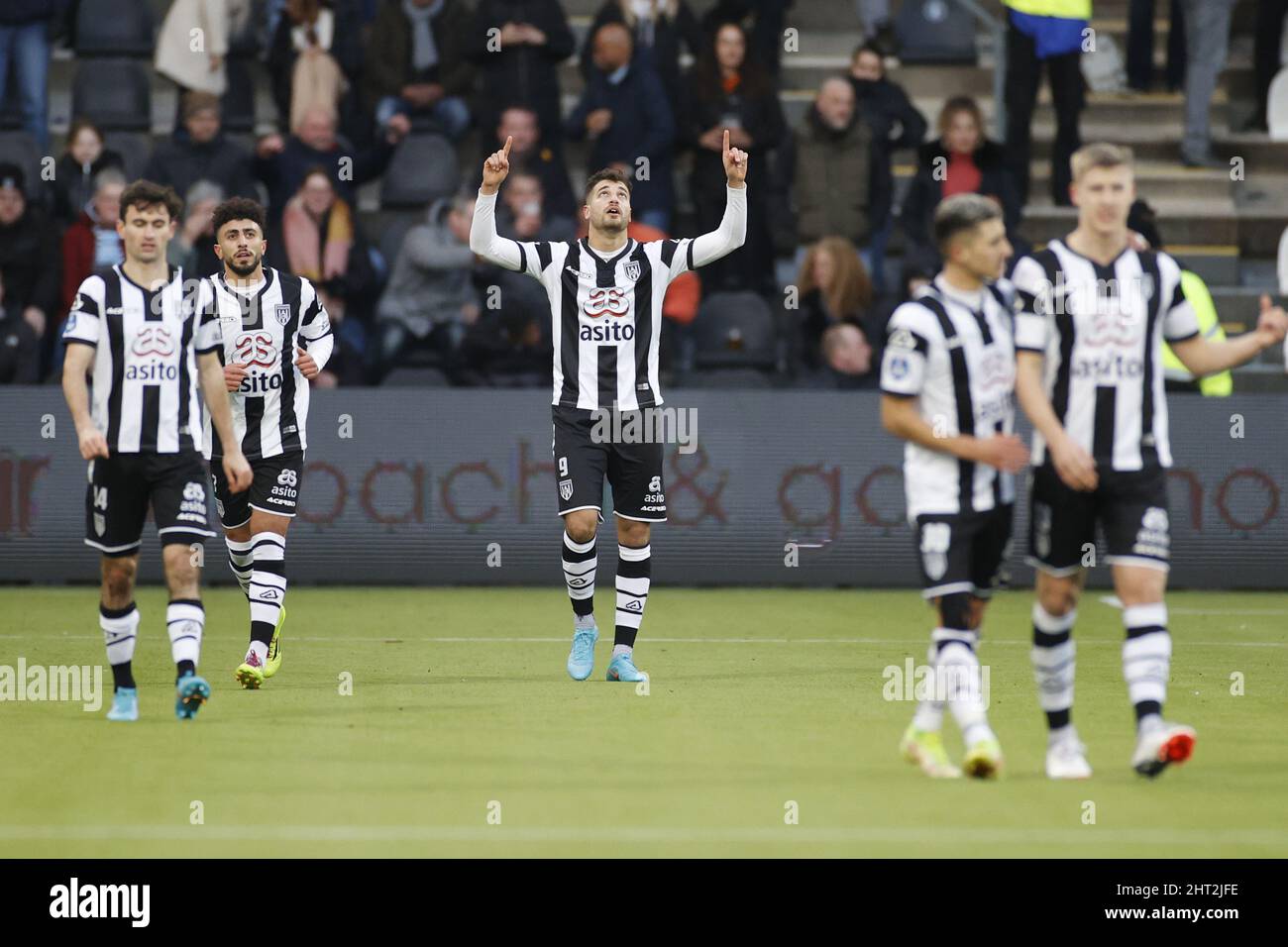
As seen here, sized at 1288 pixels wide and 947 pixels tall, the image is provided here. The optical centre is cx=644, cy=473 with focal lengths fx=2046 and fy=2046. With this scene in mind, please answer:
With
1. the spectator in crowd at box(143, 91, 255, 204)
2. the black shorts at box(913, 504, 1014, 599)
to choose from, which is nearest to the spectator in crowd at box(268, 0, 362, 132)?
the spectator in crowd at box(143, 91, 255, 204)

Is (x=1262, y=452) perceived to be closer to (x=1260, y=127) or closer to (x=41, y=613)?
(x=1260, y=127)

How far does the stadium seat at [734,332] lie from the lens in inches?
611

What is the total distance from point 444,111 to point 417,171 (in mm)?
623

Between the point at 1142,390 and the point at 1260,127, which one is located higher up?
the point at 1260,127

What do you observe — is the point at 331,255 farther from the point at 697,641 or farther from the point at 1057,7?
the point at 1057,7

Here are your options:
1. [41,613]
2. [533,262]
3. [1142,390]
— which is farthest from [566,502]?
[41,613]

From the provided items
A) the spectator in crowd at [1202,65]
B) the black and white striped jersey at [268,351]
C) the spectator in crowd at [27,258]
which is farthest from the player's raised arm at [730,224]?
the spectator in crowd at [1202,65]

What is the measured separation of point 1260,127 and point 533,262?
11396 millimetres

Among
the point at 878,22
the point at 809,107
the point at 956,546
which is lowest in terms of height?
the point at 956,546

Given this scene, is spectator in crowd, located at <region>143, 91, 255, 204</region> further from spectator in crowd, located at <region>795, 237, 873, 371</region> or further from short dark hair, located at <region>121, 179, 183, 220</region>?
short dark hair, located at <region>121, 179, 183, 220</region>

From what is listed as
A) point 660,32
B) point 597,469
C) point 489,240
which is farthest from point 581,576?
point 660,32

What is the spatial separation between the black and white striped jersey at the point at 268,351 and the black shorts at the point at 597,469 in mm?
1254

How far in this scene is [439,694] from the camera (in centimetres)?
902

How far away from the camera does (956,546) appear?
673 centimetres
